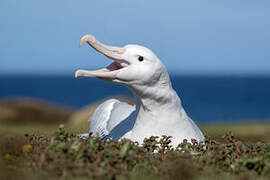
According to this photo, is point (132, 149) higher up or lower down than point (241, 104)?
lower down

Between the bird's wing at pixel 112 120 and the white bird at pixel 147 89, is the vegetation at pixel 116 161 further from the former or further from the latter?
the bird's wing at pixel 112 120

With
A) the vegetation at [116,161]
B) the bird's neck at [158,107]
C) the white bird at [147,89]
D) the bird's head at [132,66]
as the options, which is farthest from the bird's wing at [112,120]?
the vegetation at [116,161]

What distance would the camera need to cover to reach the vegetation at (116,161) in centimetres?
312

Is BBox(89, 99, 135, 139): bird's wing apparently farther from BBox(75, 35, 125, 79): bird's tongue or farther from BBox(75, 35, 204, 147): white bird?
BBox(75, 35, 125, 79): bird's tongue

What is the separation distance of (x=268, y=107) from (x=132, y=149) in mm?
69424

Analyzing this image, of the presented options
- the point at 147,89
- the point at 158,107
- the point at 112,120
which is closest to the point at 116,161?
the point at 147,89

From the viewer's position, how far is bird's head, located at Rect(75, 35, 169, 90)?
4730mm

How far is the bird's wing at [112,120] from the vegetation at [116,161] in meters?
1.45

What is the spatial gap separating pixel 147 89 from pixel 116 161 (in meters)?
1.54

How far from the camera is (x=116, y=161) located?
11.2 ft

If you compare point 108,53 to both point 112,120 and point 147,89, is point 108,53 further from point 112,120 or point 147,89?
point 112,120

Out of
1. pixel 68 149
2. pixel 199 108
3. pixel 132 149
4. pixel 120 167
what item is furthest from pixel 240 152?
pixel 199 108

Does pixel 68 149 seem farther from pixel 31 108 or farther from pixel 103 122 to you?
pixel 31 108

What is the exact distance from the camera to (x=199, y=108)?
6944cm
